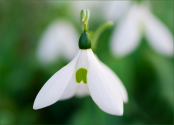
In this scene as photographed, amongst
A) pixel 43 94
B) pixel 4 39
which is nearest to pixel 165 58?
pixel 4 39

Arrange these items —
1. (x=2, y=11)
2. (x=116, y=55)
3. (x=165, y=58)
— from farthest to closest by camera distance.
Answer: (x=2, y=11) < (x=165, y=58) < (x=116, y=55)

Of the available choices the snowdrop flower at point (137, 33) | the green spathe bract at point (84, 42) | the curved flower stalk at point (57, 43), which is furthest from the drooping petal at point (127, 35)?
the green spathe bract at point (84, 42)

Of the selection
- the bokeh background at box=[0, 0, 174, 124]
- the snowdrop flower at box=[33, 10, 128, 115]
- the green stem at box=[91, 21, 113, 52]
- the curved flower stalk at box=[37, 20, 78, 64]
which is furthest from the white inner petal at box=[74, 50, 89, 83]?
the curved flower stalk at box=[37, 20, 78, 64]

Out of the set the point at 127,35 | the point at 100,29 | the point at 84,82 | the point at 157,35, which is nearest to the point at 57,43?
the point at 127,35

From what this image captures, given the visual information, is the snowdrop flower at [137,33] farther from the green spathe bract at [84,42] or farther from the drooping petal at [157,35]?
the green spathe bract at [84,42]

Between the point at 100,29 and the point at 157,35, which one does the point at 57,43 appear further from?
the point at 100,29

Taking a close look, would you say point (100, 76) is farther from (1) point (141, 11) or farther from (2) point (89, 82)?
(1) point (141, 11)
